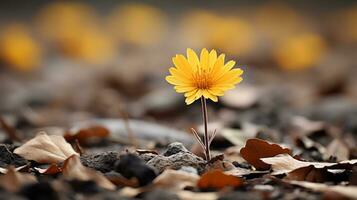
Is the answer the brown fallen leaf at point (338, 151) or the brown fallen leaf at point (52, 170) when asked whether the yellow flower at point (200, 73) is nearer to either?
the brown fallen leaf at point (52, 170)

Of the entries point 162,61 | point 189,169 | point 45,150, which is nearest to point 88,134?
point 45,150

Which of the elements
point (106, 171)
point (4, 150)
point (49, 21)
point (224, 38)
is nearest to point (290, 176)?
point (106, 171)

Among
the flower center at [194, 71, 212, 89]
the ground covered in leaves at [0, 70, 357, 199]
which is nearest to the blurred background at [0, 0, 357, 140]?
the ground covered in leaves at [0, 70, 357, 199]

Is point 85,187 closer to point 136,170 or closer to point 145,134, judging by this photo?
point 136,170

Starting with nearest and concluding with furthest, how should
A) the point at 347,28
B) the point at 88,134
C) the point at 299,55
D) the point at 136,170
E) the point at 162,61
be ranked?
the point at 136,170, the point at 88,134, the point at 299,55, the point at 162,61, the point at 347,28

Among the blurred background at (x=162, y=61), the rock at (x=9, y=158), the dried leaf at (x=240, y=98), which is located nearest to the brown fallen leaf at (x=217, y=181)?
the rock at (x=9, y=158)

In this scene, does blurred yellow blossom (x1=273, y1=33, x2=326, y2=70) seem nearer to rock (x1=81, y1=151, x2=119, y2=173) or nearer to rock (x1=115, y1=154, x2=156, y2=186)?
rock (x1=81, y1=151, x2=119, y2=173)

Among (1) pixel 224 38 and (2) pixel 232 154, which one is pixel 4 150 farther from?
(1) pixel 224 38

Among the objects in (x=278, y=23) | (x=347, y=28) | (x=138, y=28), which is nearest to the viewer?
(x=138, y=28)
